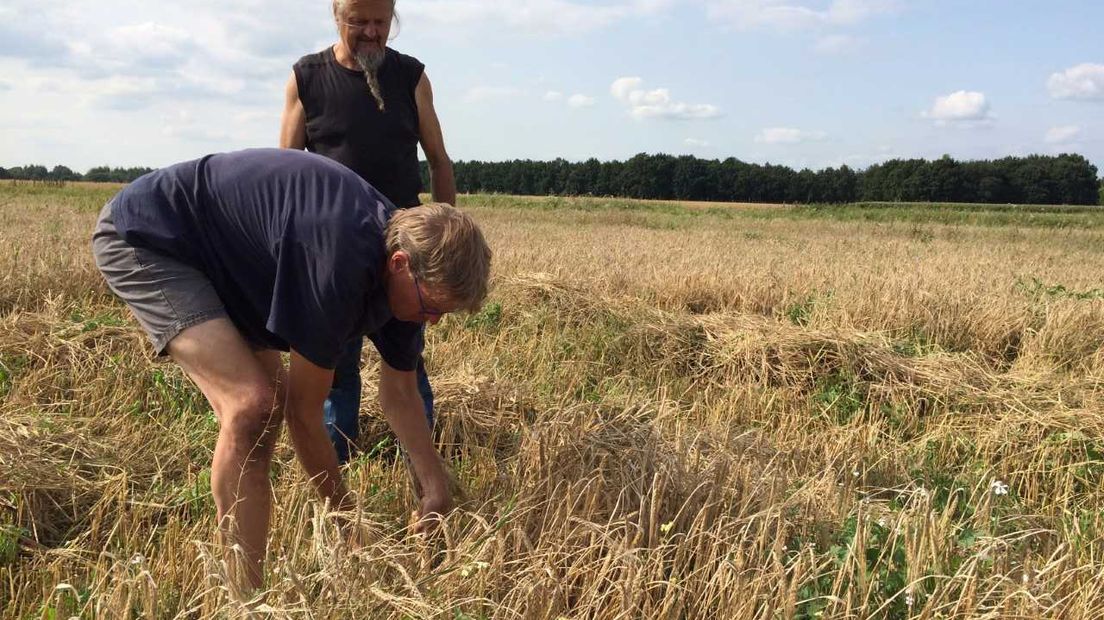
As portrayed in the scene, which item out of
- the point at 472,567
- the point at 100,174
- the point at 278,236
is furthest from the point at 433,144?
the point at 100,174

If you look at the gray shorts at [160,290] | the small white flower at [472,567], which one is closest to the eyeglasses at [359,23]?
the gray shorts at [160,290]

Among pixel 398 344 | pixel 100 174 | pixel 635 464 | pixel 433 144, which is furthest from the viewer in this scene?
pixel 100 174

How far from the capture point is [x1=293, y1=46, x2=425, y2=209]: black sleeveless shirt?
2.99 m

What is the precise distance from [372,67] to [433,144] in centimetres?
44

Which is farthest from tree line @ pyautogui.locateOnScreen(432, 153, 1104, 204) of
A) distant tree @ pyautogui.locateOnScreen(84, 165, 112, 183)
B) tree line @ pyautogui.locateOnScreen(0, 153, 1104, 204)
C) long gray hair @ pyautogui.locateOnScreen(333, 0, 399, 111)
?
long gray hair @ pyautogui.locateOnScreen(333, 0, 399, 111)

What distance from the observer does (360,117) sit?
9.84 ft

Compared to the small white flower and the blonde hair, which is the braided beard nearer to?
the blonde hair

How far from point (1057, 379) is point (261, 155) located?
14.8 feet

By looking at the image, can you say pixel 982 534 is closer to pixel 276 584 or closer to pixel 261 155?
pixel 276 584

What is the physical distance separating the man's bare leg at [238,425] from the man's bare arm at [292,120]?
3.80ft

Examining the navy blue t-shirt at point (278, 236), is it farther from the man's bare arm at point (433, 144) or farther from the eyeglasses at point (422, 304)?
the man's bare arm at point (433, 144)

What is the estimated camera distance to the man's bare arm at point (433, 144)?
3209mm

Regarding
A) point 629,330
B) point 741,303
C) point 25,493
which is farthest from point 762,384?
point 25,493

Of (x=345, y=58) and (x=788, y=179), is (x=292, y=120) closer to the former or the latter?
(x=345, y=58)
